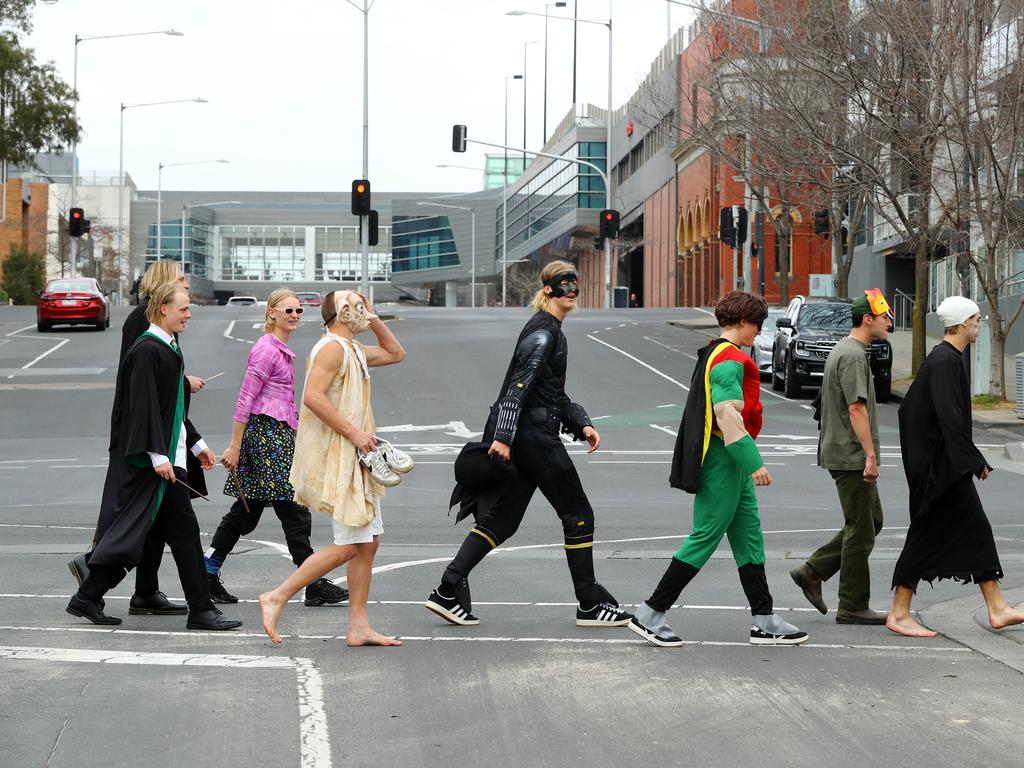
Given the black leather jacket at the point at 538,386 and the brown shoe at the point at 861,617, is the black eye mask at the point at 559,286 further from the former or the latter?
the brown shoe at the point at 861,617

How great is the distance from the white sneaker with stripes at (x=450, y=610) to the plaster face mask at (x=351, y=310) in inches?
59.6

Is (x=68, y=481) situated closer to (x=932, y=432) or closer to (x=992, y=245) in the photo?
(x=932, y=432)

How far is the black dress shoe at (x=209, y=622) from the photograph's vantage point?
816cm

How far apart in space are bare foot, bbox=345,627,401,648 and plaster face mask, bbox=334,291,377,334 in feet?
4.77

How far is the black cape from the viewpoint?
7734 millimetres

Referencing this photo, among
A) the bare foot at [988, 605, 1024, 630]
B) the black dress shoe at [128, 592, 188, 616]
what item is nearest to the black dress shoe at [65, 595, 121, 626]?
the black dress shoe at [128, 592, 188, 616]

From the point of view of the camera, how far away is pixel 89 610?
8.24 m

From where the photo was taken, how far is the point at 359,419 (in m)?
7.73

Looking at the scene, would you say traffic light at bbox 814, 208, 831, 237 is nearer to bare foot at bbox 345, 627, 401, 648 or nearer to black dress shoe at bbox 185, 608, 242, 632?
black dress shoe at bbox 185, 608, 242, 632

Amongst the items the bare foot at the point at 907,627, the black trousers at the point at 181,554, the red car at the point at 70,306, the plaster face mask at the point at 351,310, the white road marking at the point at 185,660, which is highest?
the red car at the point at 70,306

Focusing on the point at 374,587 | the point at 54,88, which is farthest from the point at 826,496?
the point at 54,88

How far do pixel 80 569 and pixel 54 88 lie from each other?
4324 cm

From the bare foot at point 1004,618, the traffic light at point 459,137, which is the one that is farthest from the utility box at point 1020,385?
the traffic light at point 459,137

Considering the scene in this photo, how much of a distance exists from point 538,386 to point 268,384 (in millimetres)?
1756
